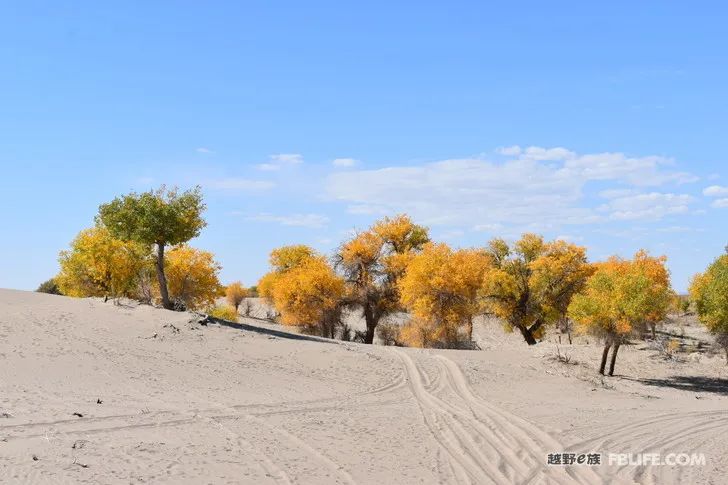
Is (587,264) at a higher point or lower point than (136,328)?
higher

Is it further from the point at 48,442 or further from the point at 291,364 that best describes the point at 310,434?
the point at 291,364

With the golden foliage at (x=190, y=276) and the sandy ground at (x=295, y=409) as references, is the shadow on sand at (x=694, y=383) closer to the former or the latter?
the sandy ground at (x=295, y=409)

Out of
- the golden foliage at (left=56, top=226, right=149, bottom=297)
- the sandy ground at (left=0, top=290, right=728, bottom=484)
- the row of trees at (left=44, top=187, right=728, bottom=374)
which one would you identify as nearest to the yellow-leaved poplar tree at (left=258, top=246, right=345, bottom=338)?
the row of trees at (left=44, top=187, right=728, bottom=374)

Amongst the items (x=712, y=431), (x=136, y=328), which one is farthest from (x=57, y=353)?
(x=712, y=431)

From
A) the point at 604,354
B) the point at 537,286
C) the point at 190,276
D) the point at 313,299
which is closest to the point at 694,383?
the point at 604,354

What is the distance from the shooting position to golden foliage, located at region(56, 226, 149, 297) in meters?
50.1

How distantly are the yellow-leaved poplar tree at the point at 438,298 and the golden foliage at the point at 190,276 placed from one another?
58.7 ft

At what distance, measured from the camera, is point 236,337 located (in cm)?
2986

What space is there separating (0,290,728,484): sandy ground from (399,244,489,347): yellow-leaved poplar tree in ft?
28.7

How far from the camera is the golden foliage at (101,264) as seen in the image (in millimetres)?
50062

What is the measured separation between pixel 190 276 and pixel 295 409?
35996mm

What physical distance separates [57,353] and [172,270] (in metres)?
29.6

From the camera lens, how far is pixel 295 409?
19.1 metres

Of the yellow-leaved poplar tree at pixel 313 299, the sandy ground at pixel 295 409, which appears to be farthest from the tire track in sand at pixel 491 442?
the yellow-leaved poplar tree at pixel 313 299
